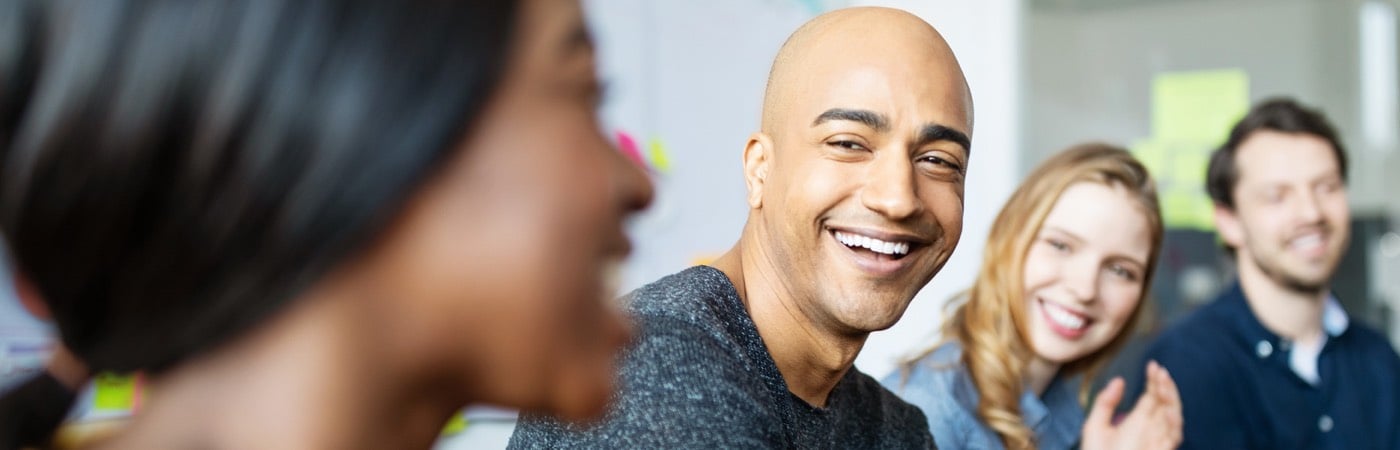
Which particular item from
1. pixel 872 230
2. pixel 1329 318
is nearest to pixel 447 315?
pixel 872 230

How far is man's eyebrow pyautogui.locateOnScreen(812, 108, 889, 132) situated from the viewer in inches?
39.0

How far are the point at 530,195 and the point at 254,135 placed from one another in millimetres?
85

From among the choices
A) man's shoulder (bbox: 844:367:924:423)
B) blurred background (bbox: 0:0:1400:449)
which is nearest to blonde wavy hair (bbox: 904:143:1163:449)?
man's shoulder (bbox: 844:367:924:423)

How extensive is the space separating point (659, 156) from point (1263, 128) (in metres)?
1.21

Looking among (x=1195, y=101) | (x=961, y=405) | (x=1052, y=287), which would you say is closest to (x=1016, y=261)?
(x=1052, y=287)

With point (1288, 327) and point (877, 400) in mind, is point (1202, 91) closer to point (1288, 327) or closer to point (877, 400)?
point (1288, 327)

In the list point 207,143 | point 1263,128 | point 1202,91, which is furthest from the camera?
point 1202,91

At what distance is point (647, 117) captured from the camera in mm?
1914

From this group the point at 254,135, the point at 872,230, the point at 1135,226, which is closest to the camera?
the point at 254,135

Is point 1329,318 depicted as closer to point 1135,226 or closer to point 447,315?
point 1135,226

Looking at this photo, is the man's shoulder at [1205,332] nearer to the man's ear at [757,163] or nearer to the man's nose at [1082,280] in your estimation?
the man's nose at [1082,280]

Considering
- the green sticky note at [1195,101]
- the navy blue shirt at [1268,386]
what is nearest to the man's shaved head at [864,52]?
the navy blue shirt at [1268,386]

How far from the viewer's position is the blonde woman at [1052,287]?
1.62 meters

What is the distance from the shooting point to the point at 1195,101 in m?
3.76
